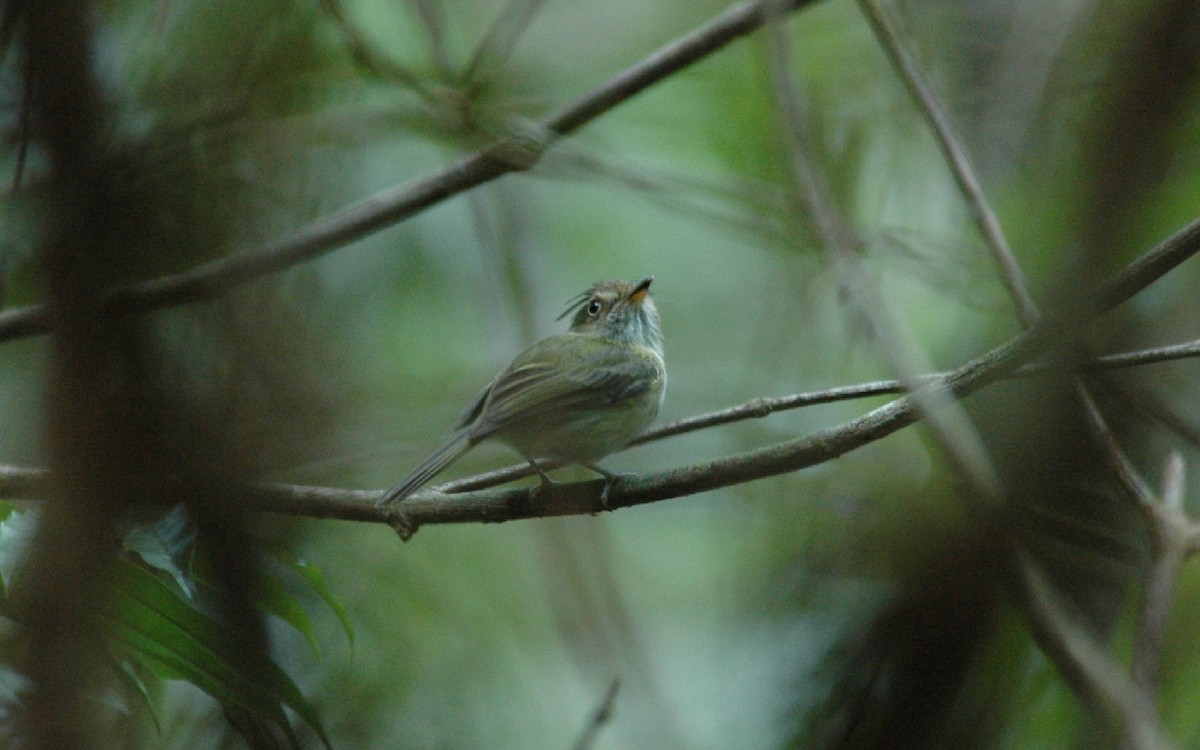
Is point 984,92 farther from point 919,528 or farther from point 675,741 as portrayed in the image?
point 675,741

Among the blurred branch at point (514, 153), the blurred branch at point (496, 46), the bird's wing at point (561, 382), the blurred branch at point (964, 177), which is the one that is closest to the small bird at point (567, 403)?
the bird's wing at point (561, 382)

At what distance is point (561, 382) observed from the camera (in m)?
3.27

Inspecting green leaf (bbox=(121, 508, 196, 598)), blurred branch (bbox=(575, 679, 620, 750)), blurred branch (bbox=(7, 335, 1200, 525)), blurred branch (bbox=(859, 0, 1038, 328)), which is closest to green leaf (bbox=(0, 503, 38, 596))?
blurred branch (bbox=(7, 335, 1200, 525))

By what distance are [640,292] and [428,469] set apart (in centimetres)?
162

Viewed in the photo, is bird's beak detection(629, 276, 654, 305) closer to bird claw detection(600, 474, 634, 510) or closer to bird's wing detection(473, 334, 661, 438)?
bird's wing detection(473, 334, 661, 438)

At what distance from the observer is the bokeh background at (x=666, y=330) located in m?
1.85

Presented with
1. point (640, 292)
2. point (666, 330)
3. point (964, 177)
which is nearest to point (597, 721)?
point (964, 177)

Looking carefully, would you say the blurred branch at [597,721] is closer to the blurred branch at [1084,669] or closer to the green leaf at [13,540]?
the blurred branch at [1084,669]

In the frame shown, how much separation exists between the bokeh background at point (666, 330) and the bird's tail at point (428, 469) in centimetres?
16

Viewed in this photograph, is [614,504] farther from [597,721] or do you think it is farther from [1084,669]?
[1084,669]

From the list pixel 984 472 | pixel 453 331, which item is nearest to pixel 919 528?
pixel 984 472

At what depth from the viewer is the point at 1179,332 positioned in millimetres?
3639

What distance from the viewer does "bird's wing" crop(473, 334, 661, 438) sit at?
3.06 meters

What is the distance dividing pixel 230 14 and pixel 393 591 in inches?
69.1
